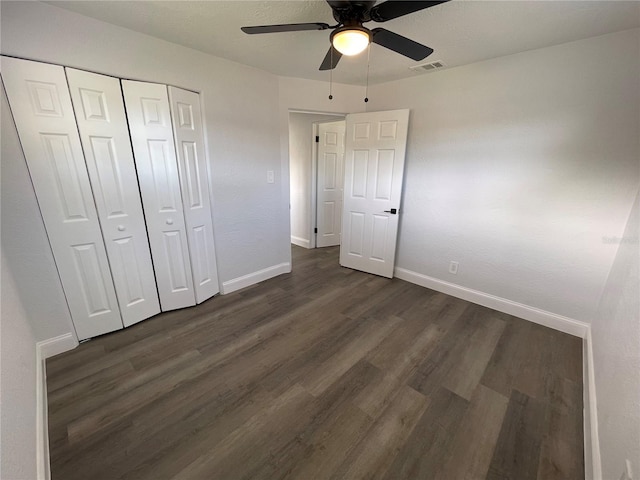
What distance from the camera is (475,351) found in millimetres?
2094

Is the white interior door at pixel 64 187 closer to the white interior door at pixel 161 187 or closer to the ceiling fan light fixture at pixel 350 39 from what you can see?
the white interior door at pixel 161 187

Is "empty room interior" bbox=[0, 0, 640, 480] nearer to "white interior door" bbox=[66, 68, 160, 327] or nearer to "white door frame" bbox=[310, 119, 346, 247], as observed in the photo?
"white interior door" bbox=[66, 68, 160, 327]

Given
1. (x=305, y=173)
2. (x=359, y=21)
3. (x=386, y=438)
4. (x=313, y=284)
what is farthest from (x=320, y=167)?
(x=386, y=438)

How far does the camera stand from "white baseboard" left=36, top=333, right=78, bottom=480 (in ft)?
3.98

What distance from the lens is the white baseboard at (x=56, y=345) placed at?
1.92 meters

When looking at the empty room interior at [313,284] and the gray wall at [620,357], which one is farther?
the empty room interior at [313,284]

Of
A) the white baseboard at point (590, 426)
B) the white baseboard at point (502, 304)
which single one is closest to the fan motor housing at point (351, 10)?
the white baseboard at point (590, 426)

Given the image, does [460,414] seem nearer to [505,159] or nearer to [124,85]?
[505,159]

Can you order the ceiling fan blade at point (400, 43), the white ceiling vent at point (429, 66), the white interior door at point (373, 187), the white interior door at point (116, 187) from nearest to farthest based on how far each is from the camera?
the ceiling fan blade at point (400, 43) → the white interior door at point (116, 187) → the white ceiling vent at point (429, 66) → the white interior door at point (373, 187)

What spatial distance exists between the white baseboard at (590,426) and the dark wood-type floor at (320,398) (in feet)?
0.15

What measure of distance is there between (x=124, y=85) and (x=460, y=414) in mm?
3284

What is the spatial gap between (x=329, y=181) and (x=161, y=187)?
8.66ft

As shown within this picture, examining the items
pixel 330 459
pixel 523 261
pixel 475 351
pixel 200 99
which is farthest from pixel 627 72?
pixel 200 99

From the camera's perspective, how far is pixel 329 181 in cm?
435
